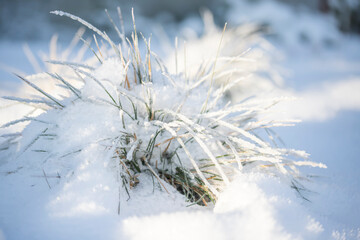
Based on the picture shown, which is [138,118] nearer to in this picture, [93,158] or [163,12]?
[93,158]

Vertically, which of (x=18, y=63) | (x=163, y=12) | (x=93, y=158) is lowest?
(x=18, y=63)

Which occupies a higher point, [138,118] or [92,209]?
[138,118]

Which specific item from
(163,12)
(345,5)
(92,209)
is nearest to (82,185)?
(92,209)

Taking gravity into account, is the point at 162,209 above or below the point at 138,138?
below

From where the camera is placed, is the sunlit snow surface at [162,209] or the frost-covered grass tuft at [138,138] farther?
the frost-covered grass tuft at [138,138]

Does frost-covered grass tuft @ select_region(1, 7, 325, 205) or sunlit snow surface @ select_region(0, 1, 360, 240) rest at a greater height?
frost-covered grass tuft @ select_region(1, 7, 325, 205)

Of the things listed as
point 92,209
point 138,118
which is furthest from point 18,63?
point 92,209

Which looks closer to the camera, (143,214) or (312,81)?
(143,214)

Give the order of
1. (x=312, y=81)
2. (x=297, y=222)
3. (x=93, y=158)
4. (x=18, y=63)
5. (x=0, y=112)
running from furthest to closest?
(x=18, y=63)
(x=312, y=81)
(x=0, y=112)
(x=93, y=158)
(x=297, y=222)

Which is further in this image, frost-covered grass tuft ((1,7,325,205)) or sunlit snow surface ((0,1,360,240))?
frost-covered grass tuft ((1,7,325,205))

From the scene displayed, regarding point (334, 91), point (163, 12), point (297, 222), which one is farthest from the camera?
point (163, 12)

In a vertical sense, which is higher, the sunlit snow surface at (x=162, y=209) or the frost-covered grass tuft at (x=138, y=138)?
the frost-covered grass tuft at (x=138, y=138)
